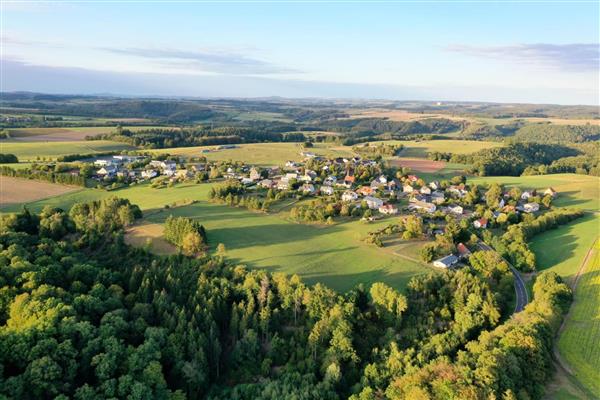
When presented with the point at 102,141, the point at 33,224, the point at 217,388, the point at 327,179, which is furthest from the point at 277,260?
the point at 102,141

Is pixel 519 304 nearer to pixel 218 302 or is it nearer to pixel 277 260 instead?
pixel 277 260

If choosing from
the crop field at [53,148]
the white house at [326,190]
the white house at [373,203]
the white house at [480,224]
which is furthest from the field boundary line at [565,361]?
the crop field at [53,148]

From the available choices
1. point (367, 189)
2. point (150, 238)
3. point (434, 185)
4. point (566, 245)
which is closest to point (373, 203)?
point (367, 189)

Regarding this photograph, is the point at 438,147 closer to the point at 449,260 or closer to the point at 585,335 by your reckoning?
the point at 449,260

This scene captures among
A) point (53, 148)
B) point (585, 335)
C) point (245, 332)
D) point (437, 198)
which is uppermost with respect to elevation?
point (53, 148)

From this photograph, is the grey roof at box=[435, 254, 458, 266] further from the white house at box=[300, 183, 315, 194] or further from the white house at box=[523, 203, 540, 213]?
the white house at box=[300, 183, 315, 194]

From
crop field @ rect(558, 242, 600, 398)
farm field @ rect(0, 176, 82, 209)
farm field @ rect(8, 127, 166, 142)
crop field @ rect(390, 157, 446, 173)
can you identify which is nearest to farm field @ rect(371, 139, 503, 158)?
crop field @ rect(390, 157, 446, 173)

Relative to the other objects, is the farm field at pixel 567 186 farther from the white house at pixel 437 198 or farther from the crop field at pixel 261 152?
the crop field at pixel 261 152
